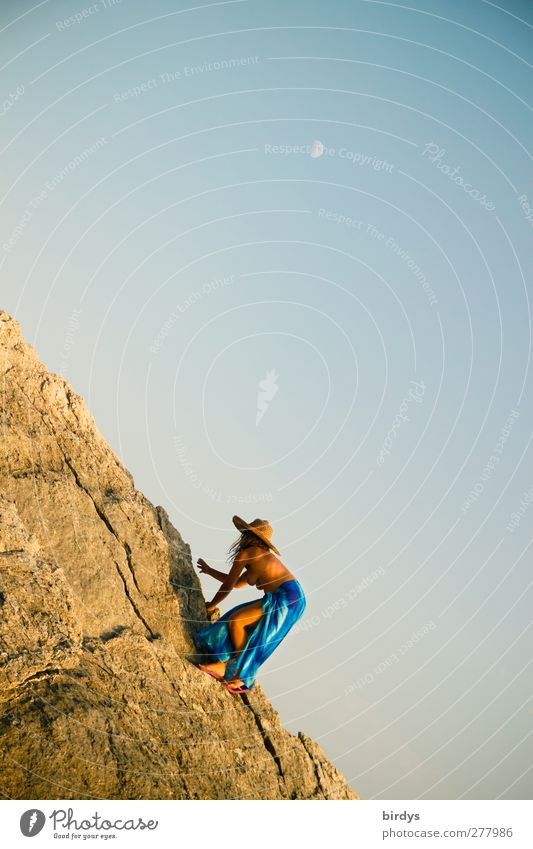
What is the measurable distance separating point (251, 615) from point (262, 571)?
80cm

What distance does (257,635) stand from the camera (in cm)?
1316

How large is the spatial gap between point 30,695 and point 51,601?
4.38 feet

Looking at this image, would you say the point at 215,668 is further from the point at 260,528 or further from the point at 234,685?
the point at 260,528

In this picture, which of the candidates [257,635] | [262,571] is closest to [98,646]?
[257,635]

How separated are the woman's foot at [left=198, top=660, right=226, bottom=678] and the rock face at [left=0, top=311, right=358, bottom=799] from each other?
0.24m

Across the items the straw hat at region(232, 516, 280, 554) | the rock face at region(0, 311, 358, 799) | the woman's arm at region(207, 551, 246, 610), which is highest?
the straw hat at region(232, 516, 280, 554)

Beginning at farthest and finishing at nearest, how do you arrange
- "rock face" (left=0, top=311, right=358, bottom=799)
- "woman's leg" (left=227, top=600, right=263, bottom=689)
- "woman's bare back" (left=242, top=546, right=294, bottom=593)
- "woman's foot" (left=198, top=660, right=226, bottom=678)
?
"woman's bare back" (left=242, top=546, right=294, bottom=593) < "woman's leg" (left=227, top=600, right=263, bottom=689) < "woman's foot" (left=198, top=660, right=226, bottom=678) < "rock face" (left=0, top=311, right=358, bottom=799)

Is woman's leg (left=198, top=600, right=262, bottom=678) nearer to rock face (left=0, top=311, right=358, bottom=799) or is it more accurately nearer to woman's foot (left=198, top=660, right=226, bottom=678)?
woman's foot (left=198, top=660, right=226, bottom=678)

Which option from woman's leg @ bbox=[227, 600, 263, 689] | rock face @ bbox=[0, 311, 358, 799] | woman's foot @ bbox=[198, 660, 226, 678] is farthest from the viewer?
woman's leg @ bbox=[227, 600, 263, 689]

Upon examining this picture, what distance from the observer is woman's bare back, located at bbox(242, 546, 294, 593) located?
44.1ft

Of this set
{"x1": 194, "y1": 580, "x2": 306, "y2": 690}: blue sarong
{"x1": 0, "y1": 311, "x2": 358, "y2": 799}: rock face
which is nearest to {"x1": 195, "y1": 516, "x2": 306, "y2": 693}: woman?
{"x1": 194, "y1": 580, "x2": 306, "y2": 690}: blue sarong
